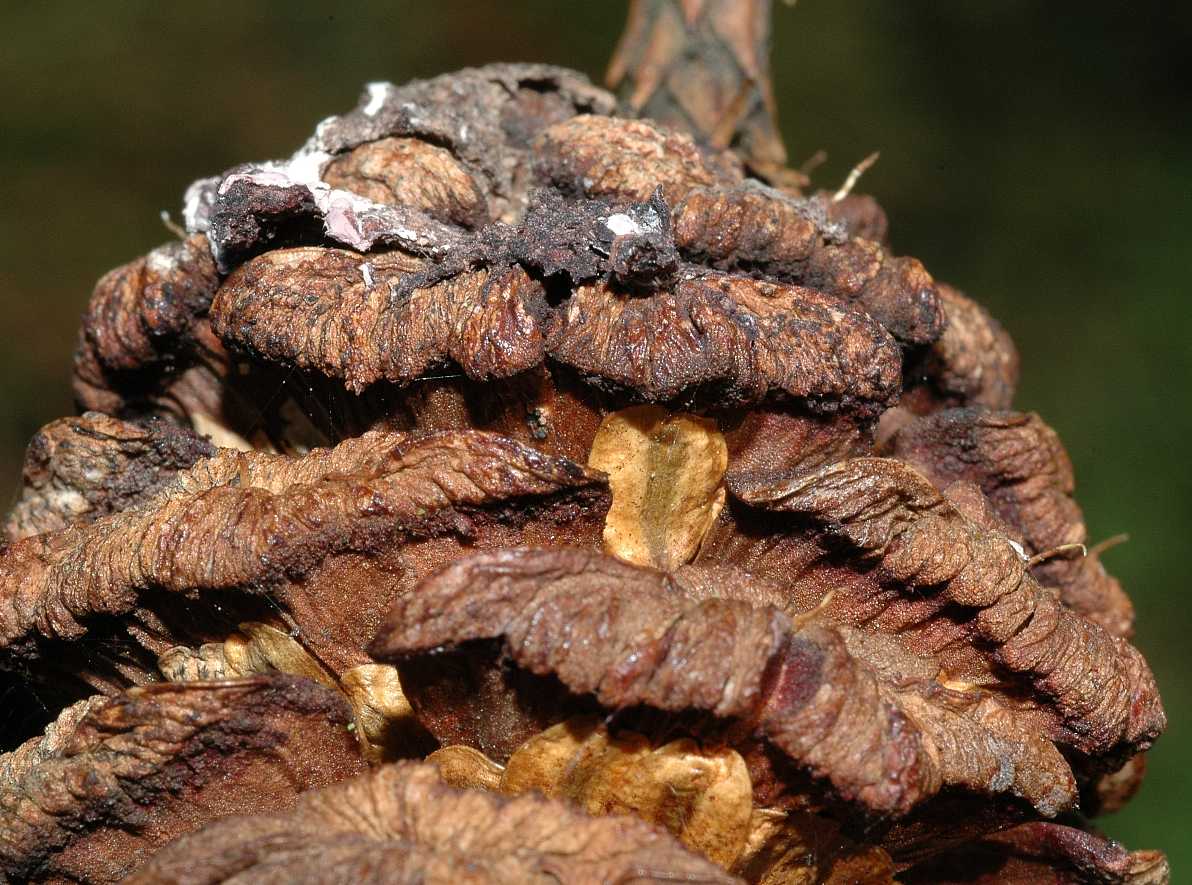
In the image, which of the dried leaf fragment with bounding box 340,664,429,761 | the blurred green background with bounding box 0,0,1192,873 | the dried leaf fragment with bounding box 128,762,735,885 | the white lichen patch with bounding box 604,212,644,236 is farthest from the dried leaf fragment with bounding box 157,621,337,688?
the blurred green background with bounding box 0,0,1192,873

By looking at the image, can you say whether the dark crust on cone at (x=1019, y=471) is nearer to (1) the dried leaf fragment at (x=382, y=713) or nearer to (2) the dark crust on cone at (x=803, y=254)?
(2) the dark crust on cone at (x=803, y=254)

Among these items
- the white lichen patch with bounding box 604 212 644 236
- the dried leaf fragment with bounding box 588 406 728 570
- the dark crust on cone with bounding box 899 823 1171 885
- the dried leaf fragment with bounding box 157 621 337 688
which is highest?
the white lichen patch with bounding box 604 212 644 236

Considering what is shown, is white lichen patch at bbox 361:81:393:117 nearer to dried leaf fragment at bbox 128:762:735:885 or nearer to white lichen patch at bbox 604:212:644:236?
white lichen patch at bbox 604:212:644:236

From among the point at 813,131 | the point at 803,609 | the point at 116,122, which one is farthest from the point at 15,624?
the point at 813,131

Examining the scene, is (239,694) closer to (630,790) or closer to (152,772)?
(152,772)

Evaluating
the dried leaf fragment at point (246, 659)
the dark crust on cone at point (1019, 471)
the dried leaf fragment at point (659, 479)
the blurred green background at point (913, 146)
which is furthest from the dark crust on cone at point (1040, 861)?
the blurred green background at point (913, 146)
